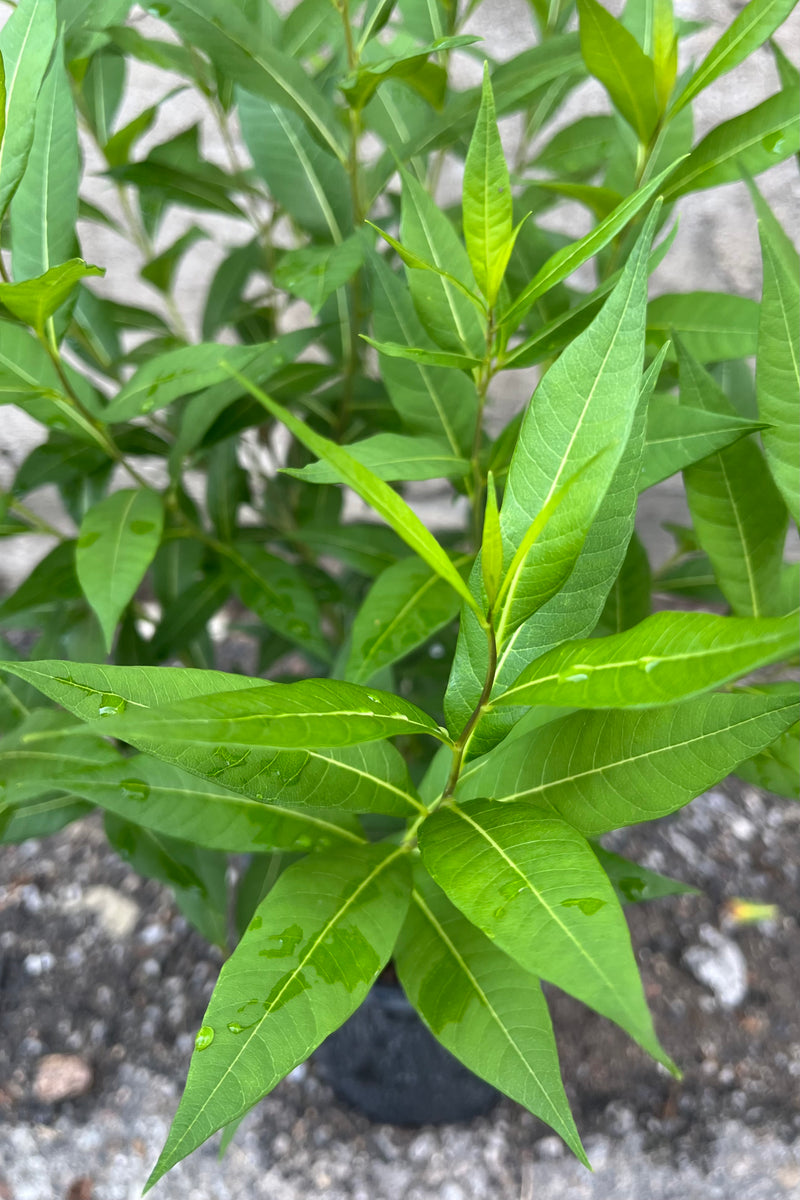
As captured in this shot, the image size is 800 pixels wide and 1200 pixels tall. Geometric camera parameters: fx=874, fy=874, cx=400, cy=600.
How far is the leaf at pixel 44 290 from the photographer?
460 millimetres

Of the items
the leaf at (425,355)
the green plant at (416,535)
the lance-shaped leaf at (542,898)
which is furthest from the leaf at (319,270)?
the lance-shaped leaf at (542,898)

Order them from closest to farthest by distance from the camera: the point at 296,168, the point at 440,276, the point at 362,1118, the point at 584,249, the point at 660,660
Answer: the point at 660,660 → the point at 584,249 → the point at 440,276 → the point at 296,168 → the point at 362,1118

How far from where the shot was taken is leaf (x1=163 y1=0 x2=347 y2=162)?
527 mm

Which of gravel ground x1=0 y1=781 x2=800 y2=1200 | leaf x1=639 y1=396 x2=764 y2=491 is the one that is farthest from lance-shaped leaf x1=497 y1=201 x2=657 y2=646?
gravel ground x1=0 y1=781 x2=800 y2=1200

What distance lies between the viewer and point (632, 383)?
0.37 metres

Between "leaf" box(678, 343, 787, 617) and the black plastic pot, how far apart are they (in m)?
0.60

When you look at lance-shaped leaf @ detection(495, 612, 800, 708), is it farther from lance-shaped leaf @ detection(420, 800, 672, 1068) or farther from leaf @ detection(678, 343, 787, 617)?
leaf @ detection(678, 343, 787, 617)

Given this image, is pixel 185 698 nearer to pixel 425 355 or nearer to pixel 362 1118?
pixel 425 355

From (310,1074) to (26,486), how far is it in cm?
87

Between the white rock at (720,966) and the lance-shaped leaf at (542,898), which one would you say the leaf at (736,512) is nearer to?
the lance-shaped leaf at (542,898)

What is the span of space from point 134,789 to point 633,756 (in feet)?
0.90

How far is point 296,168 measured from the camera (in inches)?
26.2

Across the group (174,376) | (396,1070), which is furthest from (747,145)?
(396,1070)

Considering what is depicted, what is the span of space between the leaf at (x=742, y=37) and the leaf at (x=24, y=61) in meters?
0.36
